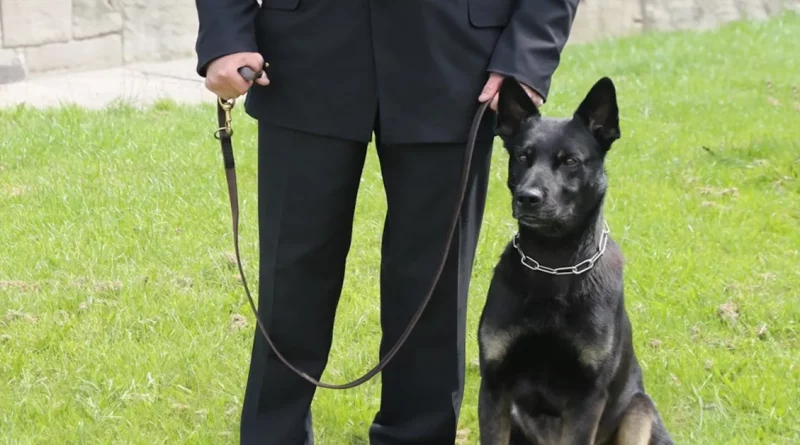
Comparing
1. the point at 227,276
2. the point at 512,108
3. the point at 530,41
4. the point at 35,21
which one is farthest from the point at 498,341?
the point at 35,21

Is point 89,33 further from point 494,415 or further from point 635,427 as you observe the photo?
point 635,427

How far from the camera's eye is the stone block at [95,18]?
27.8 feet

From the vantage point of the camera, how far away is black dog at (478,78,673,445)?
2.84m

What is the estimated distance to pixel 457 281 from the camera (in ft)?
9.84

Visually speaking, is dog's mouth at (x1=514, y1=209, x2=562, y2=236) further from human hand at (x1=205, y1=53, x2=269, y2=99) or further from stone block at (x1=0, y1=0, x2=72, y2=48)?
stone block at (x1=0, y1=0, x2=72, y2=48)

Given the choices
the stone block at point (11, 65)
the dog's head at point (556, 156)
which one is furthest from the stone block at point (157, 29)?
the dog's head at point (556, 156)

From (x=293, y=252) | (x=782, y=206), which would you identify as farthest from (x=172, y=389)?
(x=782, y=206)

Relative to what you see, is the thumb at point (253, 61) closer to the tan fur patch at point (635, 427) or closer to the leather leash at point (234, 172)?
the leather leash at point (234, 172)

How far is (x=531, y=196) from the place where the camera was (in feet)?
8.95

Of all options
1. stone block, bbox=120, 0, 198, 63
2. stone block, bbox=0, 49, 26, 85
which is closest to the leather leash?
stone block, bbox=0, 49, 26, 85

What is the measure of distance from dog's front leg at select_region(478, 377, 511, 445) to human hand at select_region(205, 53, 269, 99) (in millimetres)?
1029

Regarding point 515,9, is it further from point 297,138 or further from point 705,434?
point 705,434

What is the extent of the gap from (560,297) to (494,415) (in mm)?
380

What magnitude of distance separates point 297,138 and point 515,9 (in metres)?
0.66
